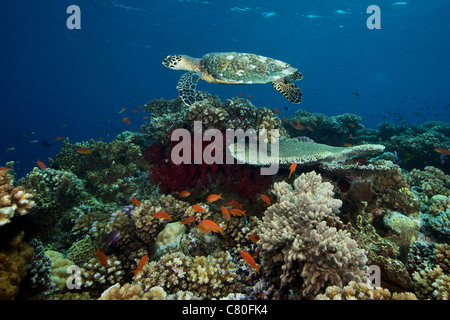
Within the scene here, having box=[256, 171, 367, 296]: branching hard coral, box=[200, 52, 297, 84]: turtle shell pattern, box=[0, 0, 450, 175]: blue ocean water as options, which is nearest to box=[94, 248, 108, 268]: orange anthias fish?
box=[256, 171, 367, 296]: branching hard coral

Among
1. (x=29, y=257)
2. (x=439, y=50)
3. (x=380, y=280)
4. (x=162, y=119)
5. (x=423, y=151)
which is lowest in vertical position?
(x=423, y=151)

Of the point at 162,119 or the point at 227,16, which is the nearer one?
the point at 162,119

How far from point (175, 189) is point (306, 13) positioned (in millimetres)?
38249

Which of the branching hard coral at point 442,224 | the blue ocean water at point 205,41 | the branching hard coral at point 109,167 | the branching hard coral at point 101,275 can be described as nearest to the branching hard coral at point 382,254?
the branching hard coral at point 442,224

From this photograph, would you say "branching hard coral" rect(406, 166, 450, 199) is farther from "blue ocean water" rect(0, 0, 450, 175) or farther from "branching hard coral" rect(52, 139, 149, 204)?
"blue ocean water" rect(0, 0, 450, 175)

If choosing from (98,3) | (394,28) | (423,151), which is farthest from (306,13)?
(423,151)

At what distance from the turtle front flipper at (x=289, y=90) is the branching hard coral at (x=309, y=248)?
476cm

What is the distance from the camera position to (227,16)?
32250mm

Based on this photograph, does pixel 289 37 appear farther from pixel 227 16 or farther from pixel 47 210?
pixel 47 210

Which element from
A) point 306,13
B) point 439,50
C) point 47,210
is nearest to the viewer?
point 47,210

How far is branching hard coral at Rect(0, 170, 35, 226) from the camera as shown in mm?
2082

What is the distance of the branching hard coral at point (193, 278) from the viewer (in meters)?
2.59

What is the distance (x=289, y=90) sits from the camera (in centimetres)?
690

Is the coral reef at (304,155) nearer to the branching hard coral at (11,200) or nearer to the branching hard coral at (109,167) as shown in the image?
the branching hard coral at (11,200)
